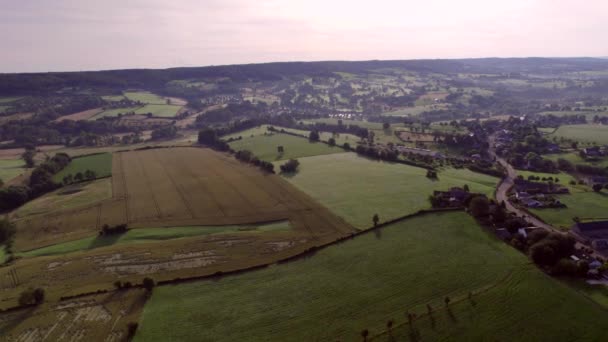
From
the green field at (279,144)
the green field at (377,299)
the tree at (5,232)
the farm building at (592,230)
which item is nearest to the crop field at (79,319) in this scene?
the green field at (377,299)

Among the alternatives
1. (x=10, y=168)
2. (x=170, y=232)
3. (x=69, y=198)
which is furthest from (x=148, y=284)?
(x=10, y=168)

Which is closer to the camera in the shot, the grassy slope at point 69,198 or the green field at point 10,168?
the grassy slope at point 69,198

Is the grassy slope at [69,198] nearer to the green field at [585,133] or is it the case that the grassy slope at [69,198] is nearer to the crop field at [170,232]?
the crop field at [170,232]

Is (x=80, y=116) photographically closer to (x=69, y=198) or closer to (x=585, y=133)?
(x=69, y=198)

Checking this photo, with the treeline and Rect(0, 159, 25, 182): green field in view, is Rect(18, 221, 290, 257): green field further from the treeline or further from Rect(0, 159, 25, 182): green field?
Rect(0, 159, 25, 182): green field

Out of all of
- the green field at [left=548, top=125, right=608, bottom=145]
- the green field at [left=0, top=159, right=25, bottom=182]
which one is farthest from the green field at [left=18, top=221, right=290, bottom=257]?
the green field at [left=548, top=125, right=608, bottom=145]

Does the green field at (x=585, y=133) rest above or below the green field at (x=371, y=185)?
above
